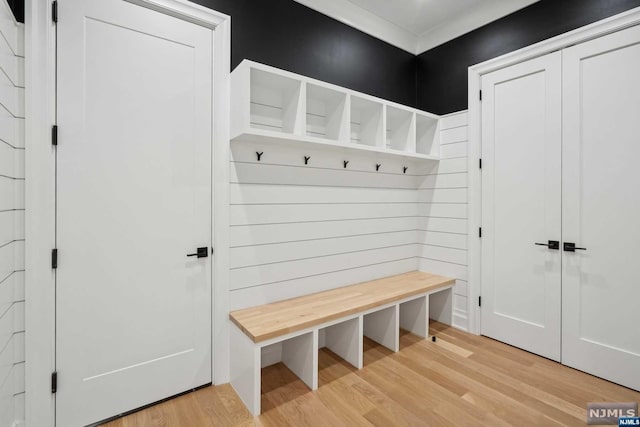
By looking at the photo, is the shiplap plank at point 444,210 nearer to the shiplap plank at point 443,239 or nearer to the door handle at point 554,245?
the shiplap plank at point 443,239

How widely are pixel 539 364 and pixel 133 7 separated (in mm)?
3801

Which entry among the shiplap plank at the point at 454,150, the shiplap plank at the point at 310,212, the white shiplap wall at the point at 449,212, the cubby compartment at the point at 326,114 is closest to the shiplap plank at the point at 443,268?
the white shiplap wall at the point at 449,212

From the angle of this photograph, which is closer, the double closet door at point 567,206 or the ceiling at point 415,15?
the double closet door at point 567,206

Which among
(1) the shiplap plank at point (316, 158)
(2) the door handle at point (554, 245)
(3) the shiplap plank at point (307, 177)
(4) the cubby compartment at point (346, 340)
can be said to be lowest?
(4) the cubby compartment at point (346, 340)

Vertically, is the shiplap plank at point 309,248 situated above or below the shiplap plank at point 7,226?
below

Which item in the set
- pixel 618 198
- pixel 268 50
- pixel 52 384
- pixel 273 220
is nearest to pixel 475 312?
pixel 618 198

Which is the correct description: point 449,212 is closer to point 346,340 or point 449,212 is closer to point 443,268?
point 443,268

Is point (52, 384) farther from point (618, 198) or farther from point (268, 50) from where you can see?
point (618, 198)

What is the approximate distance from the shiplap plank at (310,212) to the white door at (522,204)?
35.6 inches

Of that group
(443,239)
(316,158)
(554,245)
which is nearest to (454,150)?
(443,239)

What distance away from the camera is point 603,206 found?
2199 mm

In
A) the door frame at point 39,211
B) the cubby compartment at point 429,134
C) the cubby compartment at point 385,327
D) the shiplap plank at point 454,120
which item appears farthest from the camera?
the cubby compartment at point 429,134

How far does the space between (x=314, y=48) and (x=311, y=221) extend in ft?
4.80

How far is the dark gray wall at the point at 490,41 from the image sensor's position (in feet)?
7.47
